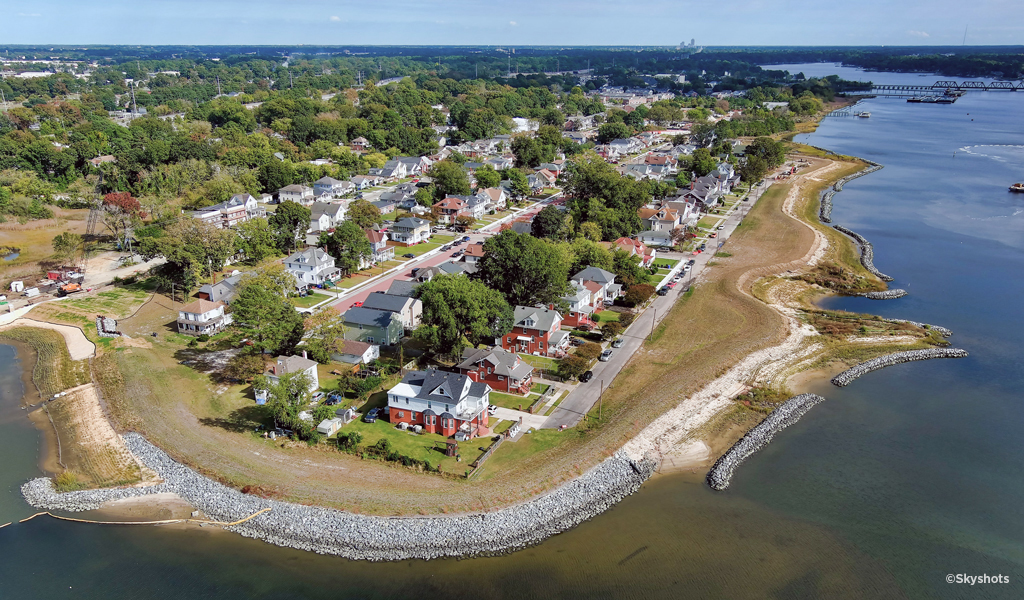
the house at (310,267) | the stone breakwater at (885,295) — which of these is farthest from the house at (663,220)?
the house at (310,267)

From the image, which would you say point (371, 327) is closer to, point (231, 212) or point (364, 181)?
point (231, 212)

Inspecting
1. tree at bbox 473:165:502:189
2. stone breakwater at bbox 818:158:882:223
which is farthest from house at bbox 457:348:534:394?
stone breakwater at bbox 818:158:882:223

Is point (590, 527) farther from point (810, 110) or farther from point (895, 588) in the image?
point (810, 110)

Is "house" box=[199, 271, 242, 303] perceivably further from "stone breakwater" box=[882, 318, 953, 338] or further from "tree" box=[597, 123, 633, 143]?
"tree" box=[597, 123, 633, 143]

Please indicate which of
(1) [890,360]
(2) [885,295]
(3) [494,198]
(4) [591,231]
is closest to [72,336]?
(4) [591,231]

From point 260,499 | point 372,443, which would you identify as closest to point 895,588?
point 372,443

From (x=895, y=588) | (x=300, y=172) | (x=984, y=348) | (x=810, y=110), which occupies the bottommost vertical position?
(x=895, y=588)
